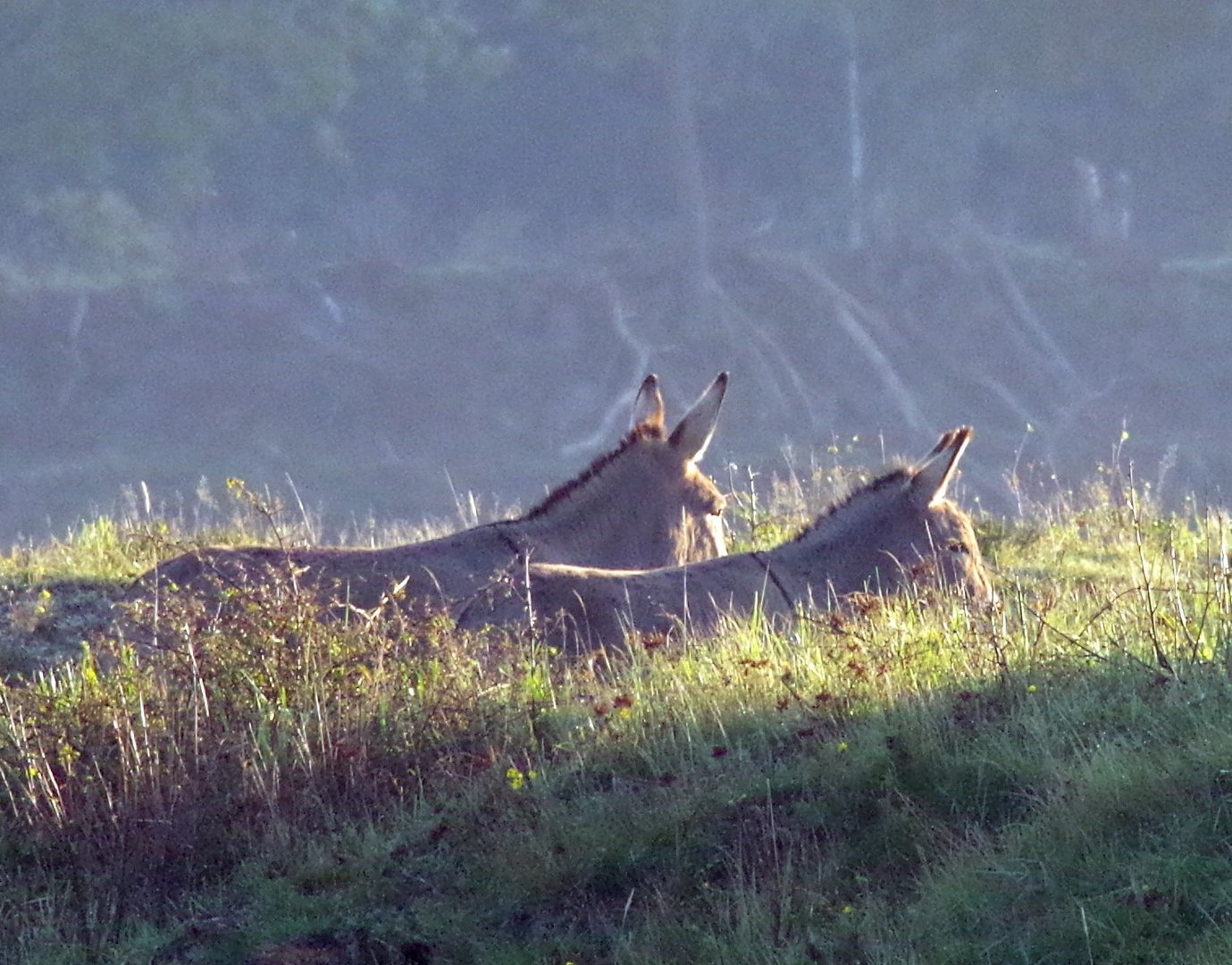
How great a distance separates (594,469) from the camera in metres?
11.7

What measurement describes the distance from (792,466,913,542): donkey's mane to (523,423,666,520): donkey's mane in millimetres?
1446

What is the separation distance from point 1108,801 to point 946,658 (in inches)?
72.0

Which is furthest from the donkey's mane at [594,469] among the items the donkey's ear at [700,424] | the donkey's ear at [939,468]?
the donkey's ear at [939,468]

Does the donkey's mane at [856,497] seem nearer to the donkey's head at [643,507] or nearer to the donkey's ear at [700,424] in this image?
the donkey's head at [643,507]

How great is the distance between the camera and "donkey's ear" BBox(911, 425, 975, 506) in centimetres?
1088

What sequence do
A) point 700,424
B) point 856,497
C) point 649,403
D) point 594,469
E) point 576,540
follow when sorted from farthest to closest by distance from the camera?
1. point 649,403
2. point 700,424
3. point 594,469
4. point 576,540
5. point 856,497

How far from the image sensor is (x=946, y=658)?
7.57m

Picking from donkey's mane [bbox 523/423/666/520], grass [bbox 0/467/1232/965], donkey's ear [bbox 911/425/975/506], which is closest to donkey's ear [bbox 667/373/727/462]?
donkey's mane [bbox 523/423/666/520]

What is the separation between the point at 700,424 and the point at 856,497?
1436 millimetres

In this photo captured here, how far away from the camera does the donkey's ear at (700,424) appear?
12.1 m

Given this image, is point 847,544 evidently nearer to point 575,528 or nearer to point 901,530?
point 901,530

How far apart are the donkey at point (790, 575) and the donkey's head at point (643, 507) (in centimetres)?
106

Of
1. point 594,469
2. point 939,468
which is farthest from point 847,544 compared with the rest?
point 594,469

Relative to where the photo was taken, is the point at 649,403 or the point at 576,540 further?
the point at 649,403
